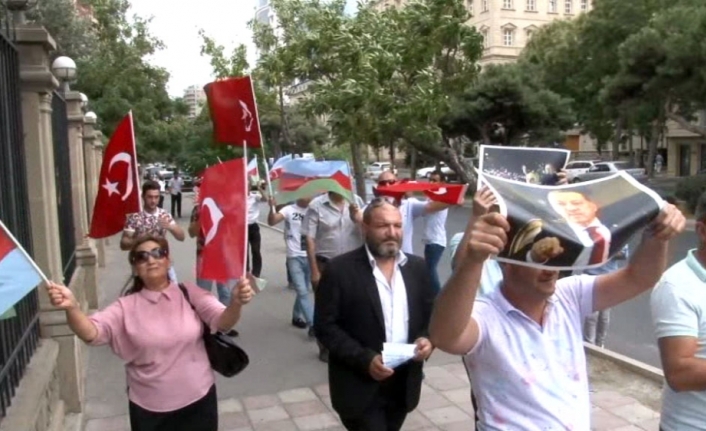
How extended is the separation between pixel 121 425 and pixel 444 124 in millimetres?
26672

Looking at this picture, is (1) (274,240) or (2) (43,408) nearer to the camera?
(2) (43,408)

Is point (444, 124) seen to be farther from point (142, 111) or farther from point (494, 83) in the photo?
point (142, 111)

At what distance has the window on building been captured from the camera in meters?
71.7

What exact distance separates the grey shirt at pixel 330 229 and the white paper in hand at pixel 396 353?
126 inches

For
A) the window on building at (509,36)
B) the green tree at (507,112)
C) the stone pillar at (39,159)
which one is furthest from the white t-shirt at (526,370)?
the window on building at (509,36)

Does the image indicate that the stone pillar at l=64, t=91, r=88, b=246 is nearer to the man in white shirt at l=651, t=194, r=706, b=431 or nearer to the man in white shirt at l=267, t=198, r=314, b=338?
the man in white shirt at l=267, t=198, r=314, b=338

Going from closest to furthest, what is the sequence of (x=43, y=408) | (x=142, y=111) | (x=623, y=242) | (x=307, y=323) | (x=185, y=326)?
1. (x=623, y=242)
2. (x=185, y=326)
3. (x=43, y=408)
4. (x=307, y=323)
5. (x=142, y=111)

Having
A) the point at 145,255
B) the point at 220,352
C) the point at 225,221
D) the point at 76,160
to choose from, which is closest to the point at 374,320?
the point at 220,352

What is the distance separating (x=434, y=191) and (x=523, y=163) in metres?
2.84

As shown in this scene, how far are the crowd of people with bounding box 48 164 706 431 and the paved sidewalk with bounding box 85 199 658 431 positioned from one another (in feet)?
5.16

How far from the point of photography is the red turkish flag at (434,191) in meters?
5.75

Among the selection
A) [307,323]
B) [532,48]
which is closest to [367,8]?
[307,323]

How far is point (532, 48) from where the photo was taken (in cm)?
4838

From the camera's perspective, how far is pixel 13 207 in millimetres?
4527
